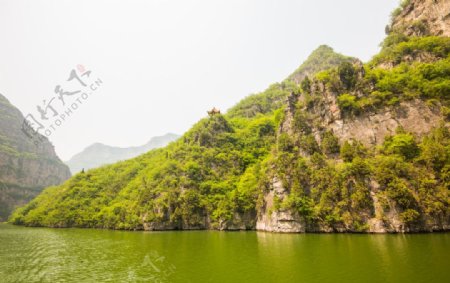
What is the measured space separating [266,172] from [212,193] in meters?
13.8

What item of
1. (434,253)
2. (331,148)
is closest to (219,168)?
(331,148)

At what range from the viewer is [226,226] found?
49500 millimetres

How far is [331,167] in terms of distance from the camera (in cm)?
4000

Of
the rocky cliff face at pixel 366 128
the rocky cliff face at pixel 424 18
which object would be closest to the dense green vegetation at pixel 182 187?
the rocky cliff face at pixel 366 128

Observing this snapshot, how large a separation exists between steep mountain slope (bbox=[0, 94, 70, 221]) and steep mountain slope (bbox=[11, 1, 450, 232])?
211 feet

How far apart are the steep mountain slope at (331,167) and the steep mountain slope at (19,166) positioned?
64.3 metres

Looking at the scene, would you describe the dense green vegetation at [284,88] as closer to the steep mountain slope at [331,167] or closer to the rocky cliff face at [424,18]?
the steep mountain slope at [331,167]

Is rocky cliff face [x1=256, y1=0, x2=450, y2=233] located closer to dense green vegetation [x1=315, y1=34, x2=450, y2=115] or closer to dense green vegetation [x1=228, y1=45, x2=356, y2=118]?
dense green vegetation [x1=315, y1=34, x2=450, y2=115]

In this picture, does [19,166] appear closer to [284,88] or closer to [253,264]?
[284,88]

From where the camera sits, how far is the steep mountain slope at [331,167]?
109 ft

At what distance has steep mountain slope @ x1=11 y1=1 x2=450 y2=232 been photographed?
109 ft

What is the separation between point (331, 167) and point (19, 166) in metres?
148

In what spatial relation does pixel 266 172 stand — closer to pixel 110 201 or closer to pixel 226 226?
pixel 226 226

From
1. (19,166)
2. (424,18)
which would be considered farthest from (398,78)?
(19,166)
